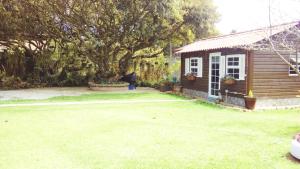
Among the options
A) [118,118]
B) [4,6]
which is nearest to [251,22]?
[118,118]

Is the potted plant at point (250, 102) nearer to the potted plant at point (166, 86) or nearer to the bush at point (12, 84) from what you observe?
the potted plant at point (166, 86)

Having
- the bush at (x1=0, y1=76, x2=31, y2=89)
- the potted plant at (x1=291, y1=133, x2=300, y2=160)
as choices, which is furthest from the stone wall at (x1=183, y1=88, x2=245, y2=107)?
the bush at (x1=0, y1=76, x2=31, y2=89)

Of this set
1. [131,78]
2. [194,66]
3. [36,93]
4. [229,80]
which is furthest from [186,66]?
[36,93]

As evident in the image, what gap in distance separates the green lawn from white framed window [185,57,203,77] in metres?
4.92

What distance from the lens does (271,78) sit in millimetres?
13891

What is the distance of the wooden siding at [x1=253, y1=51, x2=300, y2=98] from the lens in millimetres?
13633

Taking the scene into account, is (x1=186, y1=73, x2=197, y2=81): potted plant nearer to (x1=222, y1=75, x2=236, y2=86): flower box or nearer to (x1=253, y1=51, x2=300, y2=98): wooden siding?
(x1=222, y1=75, x2=236, y2=86): flower box

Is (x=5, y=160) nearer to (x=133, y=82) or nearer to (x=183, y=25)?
(x=133, y=82)

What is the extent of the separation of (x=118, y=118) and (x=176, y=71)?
13946mm

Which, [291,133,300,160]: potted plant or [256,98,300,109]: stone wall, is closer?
[291,133,300,160]: potted plant

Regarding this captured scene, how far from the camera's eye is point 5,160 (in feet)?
20.6

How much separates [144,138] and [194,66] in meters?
10.6

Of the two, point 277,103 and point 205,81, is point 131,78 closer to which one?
point 205,81

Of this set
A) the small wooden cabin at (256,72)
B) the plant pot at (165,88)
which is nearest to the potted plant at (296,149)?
the small wooden cabin at (256,72)
